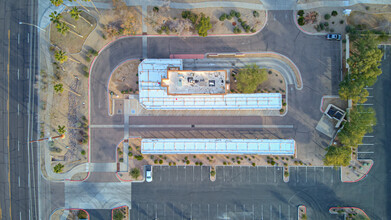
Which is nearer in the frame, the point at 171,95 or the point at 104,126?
the point at 171,95

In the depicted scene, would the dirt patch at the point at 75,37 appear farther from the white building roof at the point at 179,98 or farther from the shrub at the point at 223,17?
the shrub at the point at 223,17

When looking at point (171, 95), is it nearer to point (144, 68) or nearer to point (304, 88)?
point (144, 68)

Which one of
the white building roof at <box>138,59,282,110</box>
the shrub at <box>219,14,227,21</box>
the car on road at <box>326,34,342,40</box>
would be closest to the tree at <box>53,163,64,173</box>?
the white building roof at <box>138,59,282,110</box>

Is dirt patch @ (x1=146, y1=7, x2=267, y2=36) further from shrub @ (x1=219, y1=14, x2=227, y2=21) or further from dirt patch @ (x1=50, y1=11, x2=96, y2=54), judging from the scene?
dirt patch @ (x1=50, y1=11, x2=96, y2=54)

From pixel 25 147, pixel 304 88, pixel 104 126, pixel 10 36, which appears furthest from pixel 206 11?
pixel 25 147

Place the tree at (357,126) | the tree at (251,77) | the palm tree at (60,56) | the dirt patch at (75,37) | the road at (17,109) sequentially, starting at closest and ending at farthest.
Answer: the palm tree at (60,56) → the tree at (357,126) → the tree at (251,77) → the road at (17,109) → the dirt patch at (75,37)

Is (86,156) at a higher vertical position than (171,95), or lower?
lower

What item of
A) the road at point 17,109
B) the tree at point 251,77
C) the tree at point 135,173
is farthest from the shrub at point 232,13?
the road at point 17,109

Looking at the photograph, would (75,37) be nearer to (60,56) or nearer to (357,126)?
(60,56)
